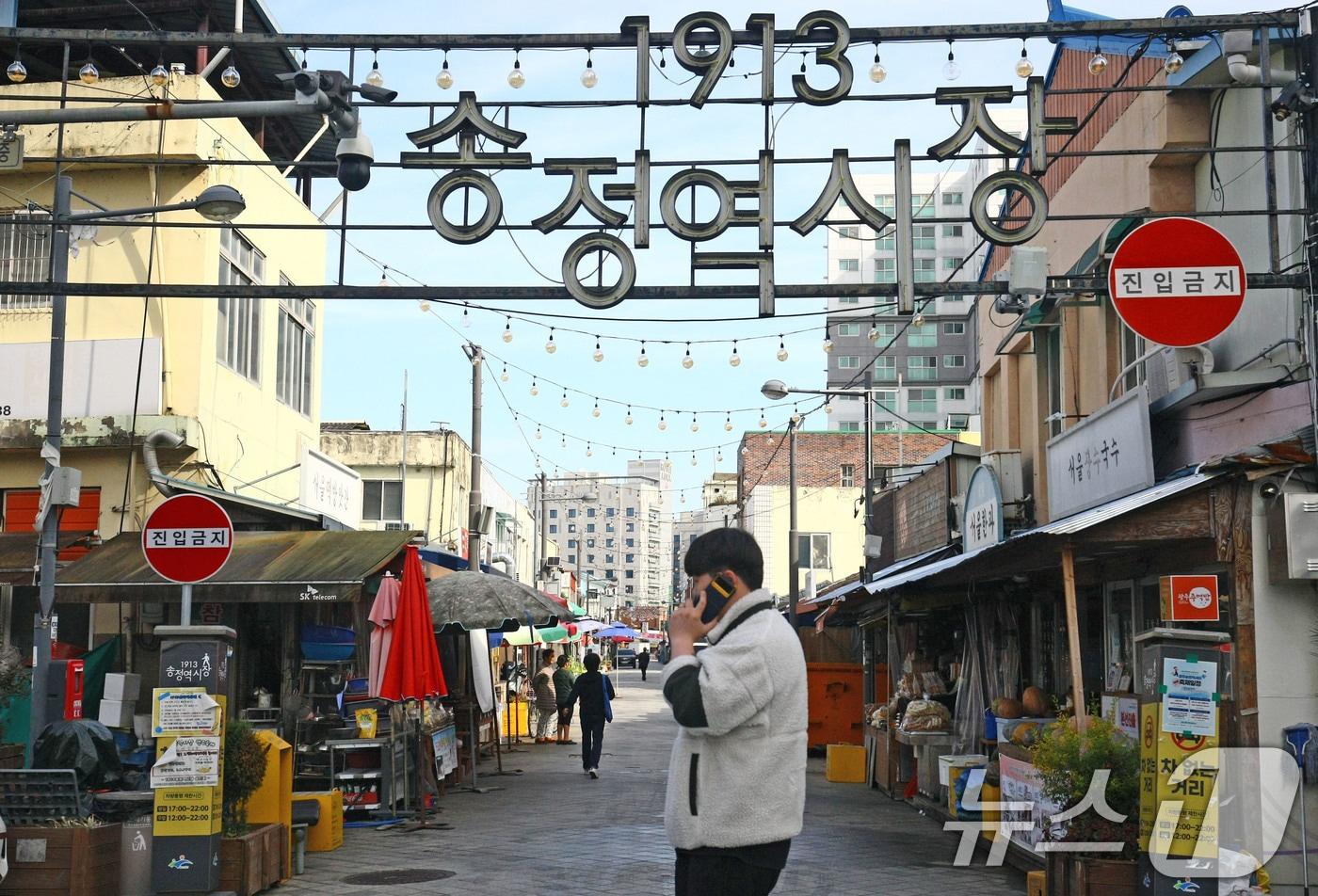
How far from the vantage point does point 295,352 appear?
24766 mm

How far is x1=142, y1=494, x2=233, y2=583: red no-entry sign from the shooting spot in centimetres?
1134

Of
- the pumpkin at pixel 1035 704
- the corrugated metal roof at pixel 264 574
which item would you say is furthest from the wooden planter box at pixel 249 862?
the pumpkin at pixel 1035 704

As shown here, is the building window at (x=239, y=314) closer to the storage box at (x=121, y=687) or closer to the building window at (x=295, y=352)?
the building window at (x=295, y=352)

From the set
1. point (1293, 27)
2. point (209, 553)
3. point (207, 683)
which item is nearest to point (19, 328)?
point (209, 553)

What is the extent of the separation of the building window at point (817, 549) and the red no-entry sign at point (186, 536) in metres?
49.4

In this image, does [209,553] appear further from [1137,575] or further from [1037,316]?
[1037,316]

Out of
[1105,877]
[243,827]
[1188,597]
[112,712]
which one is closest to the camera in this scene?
[1105,877]

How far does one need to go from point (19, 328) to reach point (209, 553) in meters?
9.88

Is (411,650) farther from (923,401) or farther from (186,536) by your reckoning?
(923,401)

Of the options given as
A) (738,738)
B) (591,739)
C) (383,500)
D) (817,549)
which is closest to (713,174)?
(738,738)

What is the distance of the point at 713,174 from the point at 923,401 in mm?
92708

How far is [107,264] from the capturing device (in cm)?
1944

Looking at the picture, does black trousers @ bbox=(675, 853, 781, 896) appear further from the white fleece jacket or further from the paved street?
the paved street

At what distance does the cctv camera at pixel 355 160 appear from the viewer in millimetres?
10461
